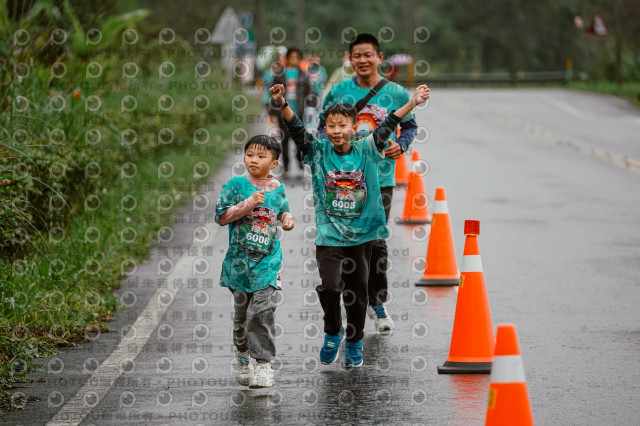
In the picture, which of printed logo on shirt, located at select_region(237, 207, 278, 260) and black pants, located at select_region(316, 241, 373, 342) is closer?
printed logo on shirt, located at select_region(237, 207, 278, 260)

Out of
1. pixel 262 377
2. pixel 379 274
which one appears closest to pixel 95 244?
pixel 379 274

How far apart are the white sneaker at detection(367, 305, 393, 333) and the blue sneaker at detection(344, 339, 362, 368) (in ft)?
3.46

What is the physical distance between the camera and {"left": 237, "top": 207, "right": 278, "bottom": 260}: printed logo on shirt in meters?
6.89

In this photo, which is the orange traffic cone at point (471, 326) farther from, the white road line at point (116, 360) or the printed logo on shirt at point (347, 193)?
the white road line at point (116, 360)

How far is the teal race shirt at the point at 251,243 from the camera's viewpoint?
6887 mm

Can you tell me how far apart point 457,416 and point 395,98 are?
2.82m

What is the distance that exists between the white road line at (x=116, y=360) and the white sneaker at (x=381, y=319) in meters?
1.51

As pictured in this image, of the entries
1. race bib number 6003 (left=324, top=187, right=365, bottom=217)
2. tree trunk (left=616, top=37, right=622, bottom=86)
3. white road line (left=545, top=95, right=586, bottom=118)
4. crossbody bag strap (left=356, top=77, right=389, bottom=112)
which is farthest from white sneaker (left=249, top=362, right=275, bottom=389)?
tree trunk (left=616, top=37, right=622, bottom=86)

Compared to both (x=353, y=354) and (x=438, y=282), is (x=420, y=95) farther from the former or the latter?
(x=438, y=282)

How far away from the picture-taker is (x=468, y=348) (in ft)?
23.9

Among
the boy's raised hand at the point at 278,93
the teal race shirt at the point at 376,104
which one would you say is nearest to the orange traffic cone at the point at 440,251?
the teal race shirt at the point at 376,104

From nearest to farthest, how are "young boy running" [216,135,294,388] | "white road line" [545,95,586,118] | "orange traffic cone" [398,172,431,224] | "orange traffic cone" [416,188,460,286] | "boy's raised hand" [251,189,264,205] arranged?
"boy's raised hand" [251,189,264,205]
"young boy running" [216,135,294,388]
"orange traffic cone" [416,188,460,286]
"orange traffic cone" [398,172,431,224]
"white road line" [545,95,586,118]

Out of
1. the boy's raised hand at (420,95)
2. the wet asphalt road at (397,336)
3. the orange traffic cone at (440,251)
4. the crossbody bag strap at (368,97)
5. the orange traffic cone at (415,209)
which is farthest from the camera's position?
the orange traffic cone at (415,209)

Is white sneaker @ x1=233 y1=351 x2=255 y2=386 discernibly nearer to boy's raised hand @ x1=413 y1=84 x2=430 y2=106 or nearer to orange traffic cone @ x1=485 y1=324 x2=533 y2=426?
boy's raised hand @ x1=413 y1=84 x2=430 y2=106
